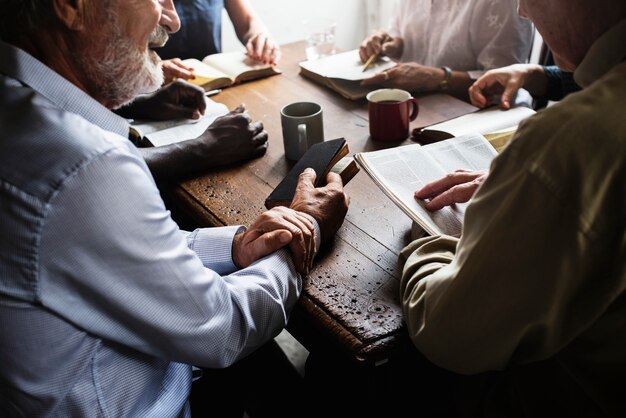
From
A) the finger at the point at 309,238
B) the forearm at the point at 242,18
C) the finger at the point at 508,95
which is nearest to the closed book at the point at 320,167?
the finger at the point at 309,238

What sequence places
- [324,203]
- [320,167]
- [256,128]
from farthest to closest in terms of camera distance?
[256,128] → [320,167] → [324,203]

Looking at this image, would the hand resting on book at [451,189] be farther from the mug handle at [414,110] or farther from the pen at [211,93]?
the pen at [211,93]

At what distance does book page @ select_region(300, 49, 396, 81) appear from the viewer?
179cm

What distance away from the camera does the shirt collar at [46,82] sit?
0.84 meters

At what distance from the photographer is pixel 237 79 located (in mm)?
1912

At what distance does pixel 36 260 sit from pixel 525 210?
60 cm

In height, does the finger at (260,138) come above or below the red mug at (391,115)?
below

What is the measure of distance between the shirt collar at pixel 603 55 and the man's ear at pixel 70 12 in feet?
A: 2.39

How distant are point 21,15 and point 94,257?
0.39 m

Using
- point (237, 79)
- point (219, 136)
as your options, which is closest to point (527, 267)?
point (219, 136)

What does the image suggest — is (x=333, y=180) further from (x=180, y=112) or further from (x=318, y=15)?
Result: (x=318, y=15)

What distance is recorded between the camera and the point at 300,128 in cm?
136

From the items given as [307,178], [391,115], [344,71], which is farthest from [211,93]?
[307,178]

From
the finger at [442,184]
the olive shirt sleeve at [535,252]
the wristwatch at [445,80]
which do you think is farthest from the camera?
the wristwatch at [445,80]
